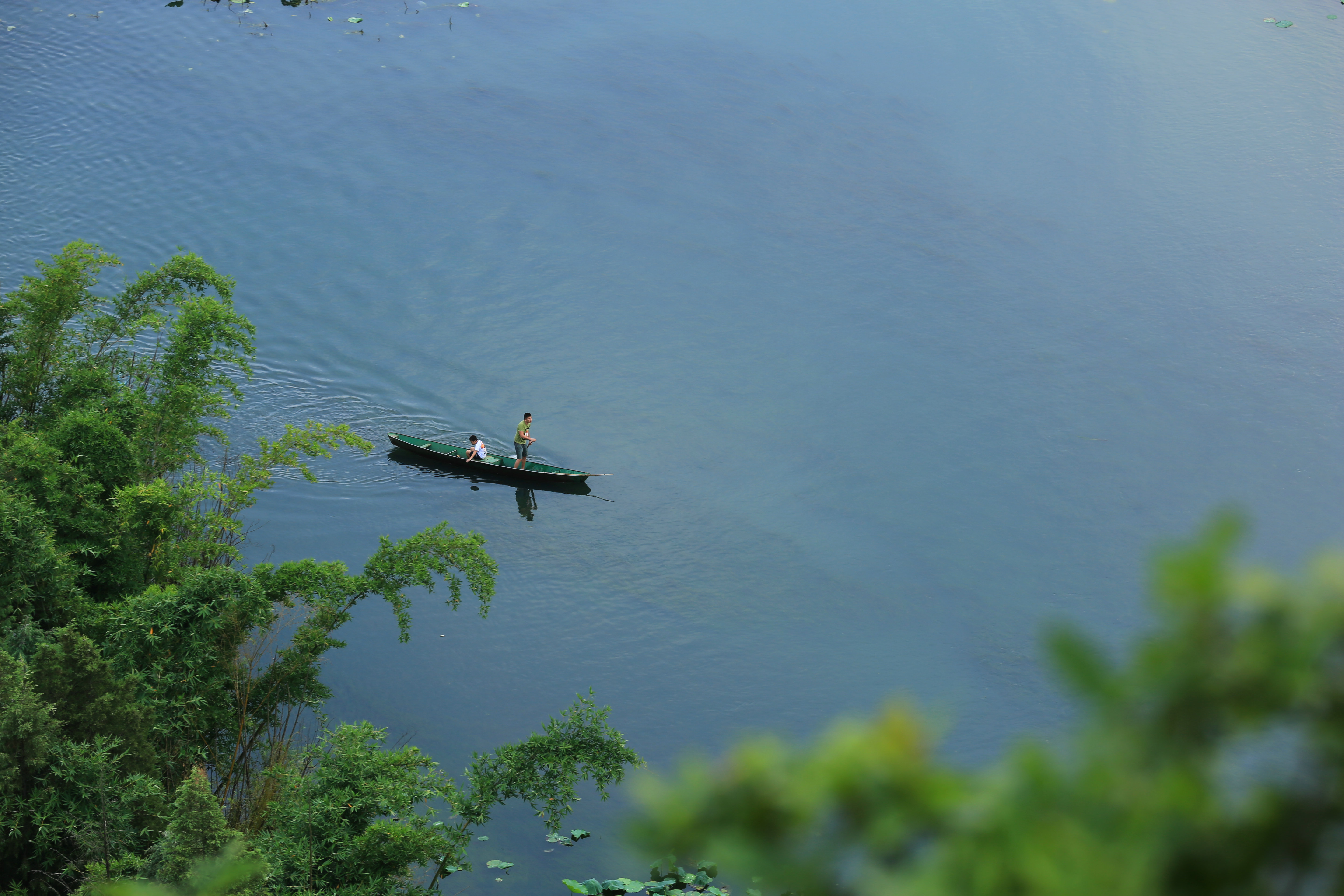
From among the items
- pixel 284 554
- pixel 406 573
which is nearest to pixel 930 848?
pixel 406 573

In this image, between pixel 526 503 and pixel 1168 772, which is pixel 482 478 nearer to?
pixel 526 503

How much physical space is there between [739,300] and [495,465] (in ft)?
22.3

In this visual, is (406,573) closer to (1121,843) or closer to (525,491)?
(525,491)

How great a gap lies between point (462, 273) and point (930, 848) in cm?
2129

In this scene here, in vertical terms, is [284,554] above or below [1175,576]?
above

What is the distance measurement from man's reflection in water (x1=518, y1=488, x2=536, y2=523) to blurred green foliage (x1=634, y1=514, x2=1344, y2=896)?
16282 mm

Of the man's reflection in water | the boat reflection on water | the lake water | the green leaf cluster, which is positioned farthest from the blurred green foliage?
the boat reflection on water

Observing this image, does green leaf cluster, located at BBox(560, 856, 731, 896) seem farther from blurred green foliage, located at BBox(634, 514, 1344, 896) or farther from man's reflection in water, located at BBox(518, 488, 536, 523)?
blurred green foliage, located at BBox(634, 514, 1344, 896)

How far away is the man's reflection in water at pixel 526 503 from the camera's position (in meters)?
17.4

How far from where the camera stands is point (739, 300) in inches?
850

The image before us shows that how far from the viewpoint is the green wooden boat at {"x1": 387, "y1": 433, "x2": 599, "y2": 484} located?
17531mm

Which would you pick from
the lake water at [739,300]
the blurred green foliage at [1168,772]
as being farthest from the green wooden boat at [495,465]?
the blurred green foliage at [1168,772]

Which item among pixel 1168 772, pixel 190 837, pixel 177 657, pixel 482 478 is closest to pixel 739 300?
pixel 482 478

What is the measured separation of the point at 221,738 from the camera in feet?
35.4
